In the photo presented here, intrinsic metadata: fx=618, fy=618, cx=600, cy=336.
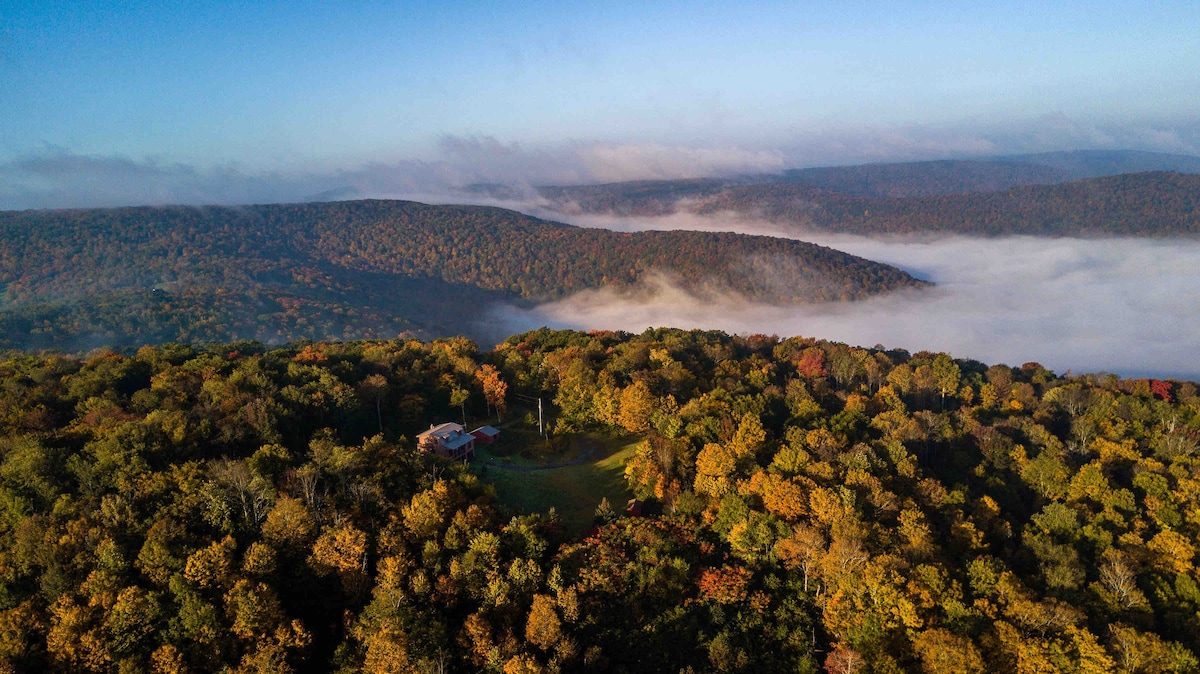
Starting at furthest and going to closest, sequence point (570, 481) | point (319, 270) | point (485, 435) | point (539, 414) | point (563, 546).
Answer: point (319, 270)
point (539, 414)
point (485, 435)
point (570, 481)
point (563, 546)

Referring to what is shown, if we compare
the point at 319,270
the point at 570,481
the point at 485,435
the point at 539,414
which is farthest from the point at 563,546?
the point at 319,270

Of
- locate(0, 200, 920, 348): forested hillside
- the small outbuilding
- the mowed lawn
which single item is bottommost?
the mowed lawn

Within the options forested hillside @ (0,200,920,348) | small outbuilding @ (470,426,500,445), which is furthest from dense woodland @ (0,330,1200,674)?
forested hillside @ (0,200,920,348)

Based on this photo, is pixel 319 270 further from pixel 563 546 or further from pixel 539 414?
pixel 563 546

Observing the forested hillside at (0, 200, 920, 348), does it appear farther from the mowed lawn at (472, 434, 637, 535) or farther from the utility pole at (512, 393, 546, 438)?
the mowed lawn at (472, 434, 637, 535)

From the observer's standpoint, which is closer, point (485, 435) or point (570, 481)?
point (570, 481)
